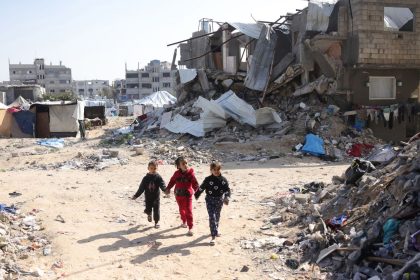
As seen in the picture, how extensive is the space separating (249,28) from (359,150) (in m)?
7.76

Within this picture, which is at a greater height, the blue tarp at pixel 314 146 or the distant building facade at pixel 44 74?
the distant building facade at pixel 44 74

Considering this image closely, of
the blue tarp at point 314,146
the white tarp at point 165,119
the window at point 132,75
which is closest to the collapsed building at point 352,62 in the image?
the blue tarp at point 314,146

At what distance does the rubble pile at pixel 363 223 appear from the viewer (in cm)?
429

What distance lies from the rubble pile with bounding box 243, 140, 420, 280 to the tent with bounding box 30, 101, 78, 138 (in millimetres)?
17620

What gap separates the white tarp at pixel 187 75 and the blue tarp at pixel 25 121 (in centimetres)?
834

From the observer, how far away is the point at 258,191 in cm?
916

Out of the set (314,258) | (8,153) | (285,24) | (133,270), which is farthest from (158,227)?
(285,24)

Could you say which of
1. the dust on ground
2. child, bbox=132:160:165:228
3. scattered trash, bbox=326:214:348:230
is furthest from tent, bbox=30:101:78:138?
scattered trash, bbox=326:214:348:230

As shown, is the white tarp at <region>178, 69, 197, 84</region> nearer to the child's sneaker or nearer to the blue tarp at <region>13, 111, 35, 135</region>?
the blue tarp at <region>13, 111, 35, 135</region>

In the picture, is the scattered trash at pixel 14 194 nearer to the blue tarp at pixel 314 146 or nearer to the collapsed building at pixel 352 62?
the blue tarp at pixel 314 146

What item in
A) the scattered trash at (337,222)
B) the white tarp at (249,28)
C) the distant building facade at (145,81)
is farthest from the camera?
the distant building facade at (145,81)

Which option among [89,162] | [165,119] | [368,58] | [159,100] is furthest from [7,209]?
[159,100]

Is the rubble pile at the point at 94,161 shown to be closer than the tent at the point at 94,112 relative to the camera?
Yes

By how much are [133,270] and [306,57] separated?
44.3 ft
